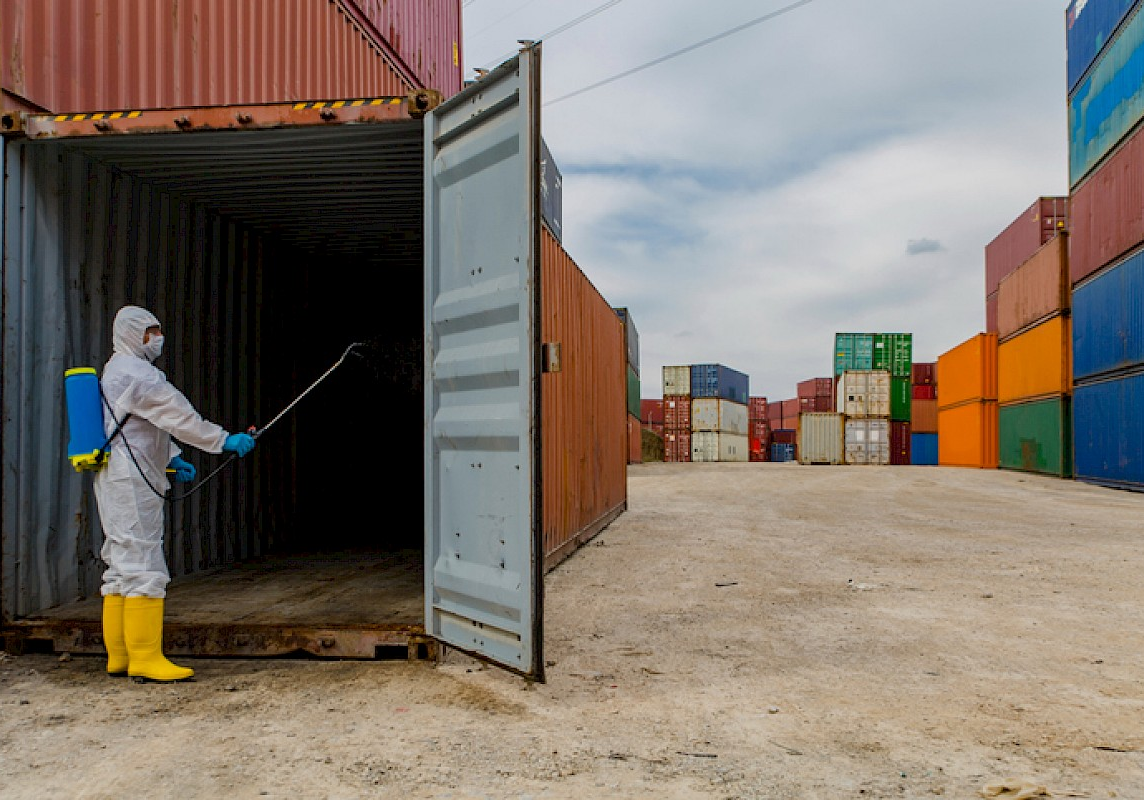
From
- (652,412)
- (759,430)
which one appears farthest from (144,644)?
(759,430)

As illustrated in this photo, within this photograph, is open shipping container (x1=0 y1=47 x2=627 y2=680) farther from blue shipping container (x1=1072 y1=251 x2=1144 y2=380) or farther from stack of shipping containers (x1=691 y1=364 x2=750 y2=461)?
stack of shipping containers (x1=691 y1=364 x2=750 y2=461)

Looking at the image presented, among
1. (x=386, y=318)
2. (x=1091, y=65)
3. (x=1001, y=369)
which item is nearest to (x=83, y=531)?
(x=386, y=318)

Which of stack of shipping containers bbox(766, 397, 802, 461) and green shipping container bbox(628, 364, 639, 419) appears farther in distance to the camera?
stack of shipping containers bbox(766, 397, 802, 461)

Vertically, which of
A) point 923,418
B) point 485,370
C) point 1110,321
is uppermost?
point 1110,321

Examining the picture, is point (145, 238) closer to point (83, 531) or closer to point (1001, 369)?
point (83, 531)

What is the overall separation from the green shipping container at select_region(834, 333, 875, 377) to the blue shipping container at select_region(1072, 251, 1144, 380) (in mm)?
16190

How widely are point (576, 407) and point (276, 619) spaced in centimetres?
402

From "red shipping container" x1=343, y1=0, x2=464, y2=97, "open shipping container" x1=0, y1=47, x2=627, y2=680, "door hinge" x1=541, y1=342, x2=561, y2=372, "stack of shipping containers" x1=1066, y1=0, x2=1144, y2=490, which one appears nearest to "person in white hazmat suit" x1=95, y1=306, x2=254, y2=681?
"open shipping container" x1=0, y1=47, x2=627, y2=680

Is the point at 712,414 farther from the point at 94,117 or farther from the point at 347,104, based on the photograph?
the point at 94,117

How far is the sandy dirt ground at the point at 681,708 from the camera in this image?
9.41 feet

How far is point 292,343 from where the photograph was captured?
315 inches

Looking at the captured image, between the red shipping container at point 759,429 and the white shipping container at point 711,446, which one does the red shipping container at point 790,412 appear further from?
the white shipping container at point 711,446

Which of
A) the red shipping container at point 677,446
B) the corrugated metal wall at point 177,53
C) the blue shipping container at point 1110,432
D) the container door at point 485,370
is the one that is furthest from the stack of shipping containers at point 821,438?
the container door at point 485,370

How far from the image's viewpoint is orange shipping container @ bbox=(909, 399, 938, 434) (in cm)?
3769
